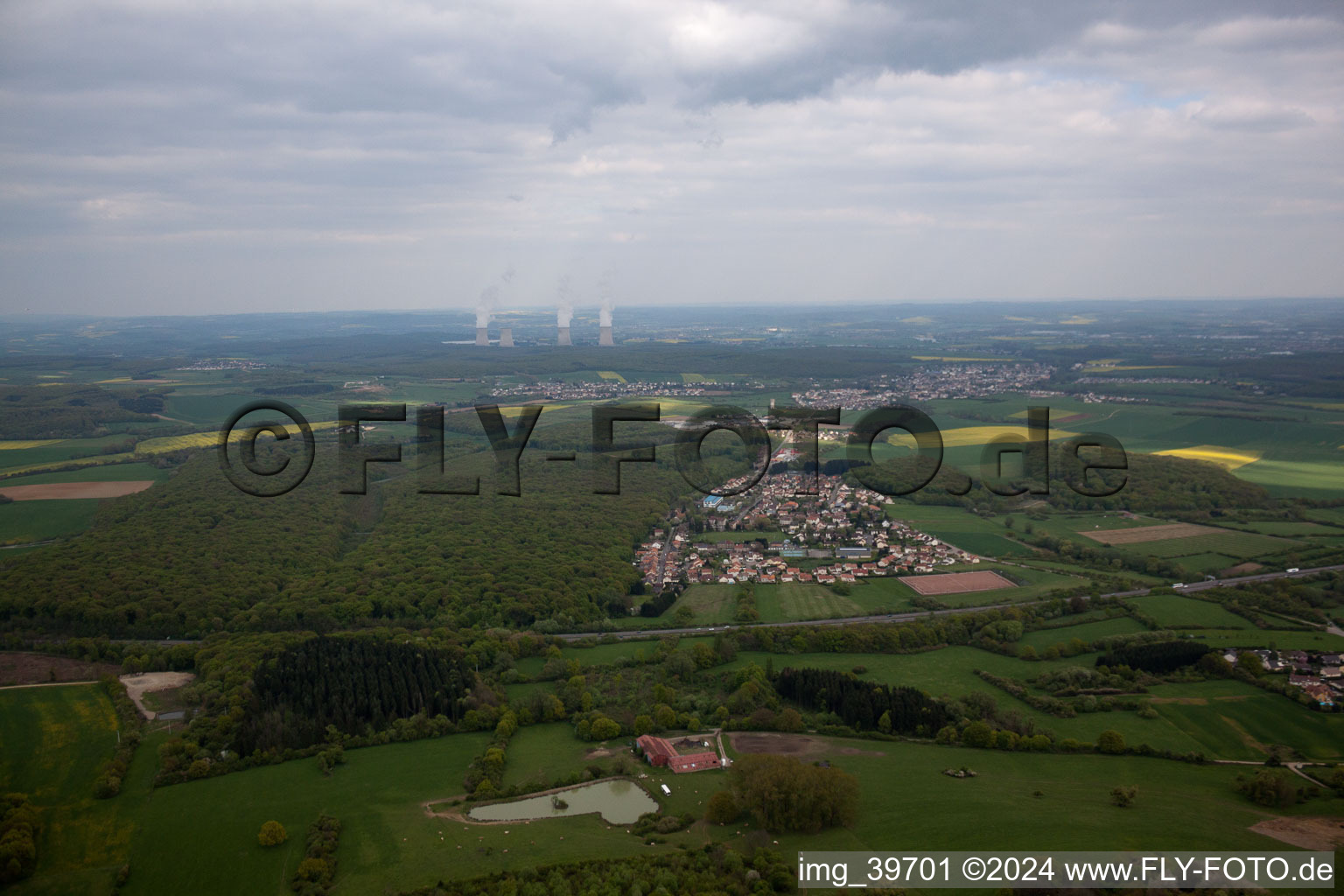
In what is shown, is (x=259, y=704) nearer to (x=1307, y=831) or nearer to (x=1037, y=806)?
(x=1037, y=806)

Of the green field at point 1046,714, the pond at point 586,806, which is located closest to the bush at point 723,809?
the pond at point 586,806

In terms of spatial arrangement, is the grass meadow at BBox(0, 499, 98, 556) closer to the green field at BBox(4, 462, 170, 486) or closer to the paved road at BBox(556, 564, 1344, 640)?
the green field at BBox(4, 462, 170, 486)

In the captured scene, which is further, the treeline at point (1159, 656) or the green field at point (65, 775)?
the treeline at point (1159, 656)

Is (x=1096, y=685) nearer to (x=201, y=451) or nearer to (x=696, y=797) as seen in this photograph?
(x=696, y=797)

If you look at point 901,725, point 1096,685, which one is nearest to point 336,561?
point 901,725

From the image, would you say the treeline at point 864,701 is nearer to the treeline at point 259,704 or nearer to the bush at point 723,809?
the bush at point 723,809

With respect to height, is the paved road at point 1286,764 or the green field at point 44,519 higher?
the green field at point 44,519

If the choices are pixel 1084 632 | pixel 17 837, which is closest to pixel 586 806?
Answer: pixel 17 837
